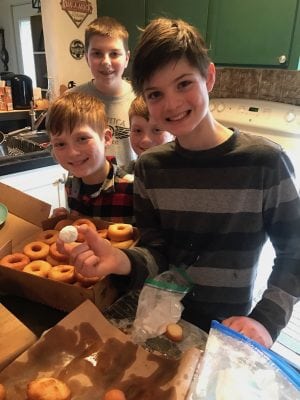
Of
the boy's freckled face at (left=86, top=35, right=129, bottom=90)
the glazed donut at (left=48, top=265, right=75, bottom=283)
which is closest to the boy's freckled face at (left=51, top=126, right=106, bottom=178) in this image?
the glazed donut at (left=48, top=265, right=75, bottom=283)

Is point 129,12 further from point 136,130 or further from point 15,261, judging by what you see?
point 15,261

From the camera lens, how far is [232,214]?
0.75 meters

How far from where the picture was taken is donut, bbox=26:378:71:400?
49 cm

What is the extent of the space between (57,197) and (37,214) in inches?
40.0

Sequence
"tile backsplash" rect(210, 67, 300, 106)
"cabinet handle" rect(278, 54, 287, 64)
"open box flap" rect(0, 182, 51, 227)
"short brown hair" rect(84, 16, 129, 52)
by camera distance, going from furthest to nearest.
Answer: "tile backsplash" rect(210, 67, 300, 106), "cabinet handle" rect(278, 54, 287, 64), "short brown hair" rect(84, 16, 129, 52), "open box flap" rect(0, 182, 51, 227)

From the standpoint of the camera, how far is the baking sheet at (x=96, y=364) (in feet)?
1.66

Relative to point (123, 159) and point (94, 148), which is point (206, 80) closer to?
point (94, 148)

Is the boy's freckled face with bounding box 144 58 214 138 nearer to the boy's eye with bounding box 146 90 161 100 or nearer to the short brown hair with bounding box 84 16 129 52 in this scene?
the boy's eye with bounding box 146 90 161 100

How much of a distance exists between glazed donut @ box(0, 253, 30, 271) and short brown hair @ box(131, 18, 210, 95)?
472mm

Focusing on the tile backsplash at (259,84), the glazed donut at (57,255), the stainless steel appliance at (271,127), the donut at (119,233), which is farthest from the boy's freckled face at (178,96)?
the tile backsplash at (259,84)

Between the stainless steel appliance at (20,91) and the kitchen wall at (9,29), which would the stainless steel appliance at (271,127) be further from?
the kitchen wall at (9,29)

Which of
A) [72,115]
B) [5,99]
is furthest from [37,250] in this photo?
[5,99]

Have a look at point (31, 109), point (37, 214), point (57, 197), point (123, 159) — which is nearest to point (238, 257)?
point (37, 214)

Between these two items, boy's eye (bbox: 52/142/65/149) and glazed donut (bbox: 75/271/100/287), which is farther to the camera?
boy's eye (bbox: 52/142/65/149)
